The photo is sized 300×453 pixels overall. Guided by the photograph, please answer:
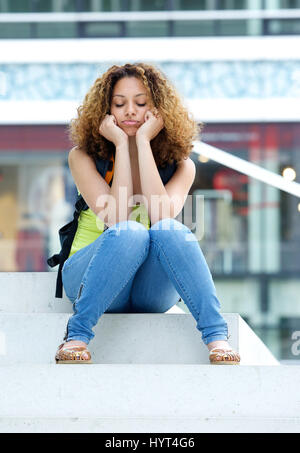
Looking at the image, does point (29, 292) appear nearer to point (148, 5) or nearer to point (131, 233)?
point (131, 233)

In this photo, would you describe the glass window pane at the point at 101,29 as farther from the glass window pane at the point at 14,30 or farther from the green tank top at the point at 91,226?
→ the green tank top at the point at 91,226

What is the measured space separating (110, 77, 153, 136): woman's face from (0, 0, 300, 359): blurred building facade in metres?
4.48

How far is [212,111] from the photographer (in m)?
7.33

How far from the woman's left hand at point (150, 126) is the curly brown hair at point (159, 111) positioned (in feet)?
0.06

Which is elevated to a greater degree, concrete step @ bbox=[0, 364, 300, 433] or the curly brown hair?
the curly brown hair

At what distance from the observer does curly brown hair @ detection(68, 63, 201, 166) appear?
2.49 m

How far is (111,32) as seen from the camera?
7434 mm

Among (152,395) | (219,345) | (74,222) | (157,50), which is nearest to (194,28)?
(157,50)

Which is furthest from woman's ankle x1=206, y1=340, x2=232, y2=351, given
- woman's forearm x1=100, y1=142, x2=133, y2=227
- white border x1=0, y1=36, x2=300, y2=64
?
white border x1=0, y1=36, x2=300, y2=64

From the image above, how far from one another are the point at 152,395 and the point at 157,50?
6.02 m

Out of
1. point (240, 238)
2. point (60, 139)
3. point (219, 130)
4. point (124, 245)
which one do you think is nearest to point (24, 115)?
point (60, 139)

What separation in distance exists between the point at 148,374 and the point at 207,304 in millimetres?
301

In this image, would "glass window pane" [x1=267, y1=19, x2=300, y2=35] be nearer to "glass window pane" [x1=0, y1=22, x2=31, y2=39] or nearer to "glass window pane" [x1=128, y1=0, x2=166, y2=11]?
"glass window pane" [x1=128, y1=0, x2=166, y2=11]

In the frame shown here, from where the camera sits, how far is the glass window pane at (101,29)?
7418 millimetres
